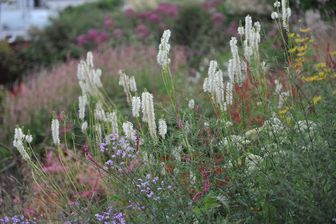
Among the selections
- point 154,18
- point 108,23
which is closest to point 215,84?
point 154,18

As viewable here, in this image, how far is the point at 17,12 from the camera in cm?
2272

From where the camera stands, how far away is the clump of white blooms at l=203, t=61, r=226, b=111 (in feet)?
13.6

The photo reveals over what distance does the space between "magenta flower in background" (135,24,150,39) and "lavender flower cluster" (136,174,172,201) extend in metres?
10.4

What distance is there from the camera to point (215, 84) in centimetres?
417

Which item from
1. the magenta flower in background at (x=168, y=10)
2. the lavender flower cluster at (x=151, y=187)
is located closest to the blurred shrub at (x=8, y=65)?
the magenta flower in background at (x=168, y=10)

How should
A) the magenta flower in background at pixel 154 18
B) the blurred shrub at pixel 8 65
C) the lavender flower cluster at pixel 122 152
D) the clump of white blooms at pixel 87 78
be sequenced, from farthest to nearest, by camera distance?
the magenta flower in background at pixel 154 18 < the blurred shrub at pixel 8 65 < the clump of white blooms at pixel 87 78 < the lavender flower cluster at pixel 122 152

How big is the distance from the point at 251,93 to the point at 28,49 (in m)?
9.88

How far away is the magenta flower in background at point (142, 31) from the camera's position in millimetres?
14130

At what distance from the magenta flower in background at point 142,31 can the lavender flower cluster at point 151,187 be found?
34.0 ft

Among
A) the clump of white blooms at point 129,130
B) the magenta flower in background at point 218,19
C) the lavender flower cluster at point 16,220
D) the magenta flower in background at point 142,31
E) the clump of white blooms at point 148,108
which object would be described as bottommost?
the magenta flower in background at point 142,31

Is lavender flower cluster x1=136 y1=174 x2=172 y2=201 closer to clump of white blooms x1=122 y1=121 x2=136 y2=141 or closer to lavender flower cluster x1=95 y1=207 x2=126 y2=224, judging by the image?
lavender flower cluster x1=95 y1=207 x2=126 y2=224

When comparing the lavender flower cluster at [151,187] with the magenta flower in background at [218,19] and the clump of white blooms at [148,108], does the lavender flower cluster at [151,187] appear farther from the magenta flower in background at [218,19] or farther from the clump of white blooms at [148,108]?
the magenta flower in background at [218,19]

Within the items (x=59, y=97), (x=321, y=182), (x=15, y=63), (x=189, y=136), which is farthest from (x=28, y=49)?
(x=321, y=182)

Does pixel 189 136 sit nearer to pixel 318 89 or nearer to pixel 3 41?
pixel 318 89
